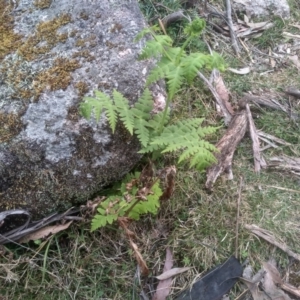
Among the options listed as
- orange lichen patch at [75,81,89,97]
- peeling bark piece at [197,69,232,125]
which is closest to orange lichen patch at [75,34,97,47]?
orange lichen patch at [75,81,89,97]

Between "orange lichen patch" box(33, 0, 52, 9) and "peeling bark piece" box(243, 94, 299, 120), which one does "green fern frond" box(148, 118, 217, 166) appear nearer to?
"peeling bark piece" box(243, 94, 299, 120)

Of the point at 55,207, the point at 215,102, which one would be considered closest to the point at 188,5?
the point at 215,102

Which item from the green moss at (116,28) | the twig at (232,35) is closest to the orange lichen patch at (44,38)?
the green moss at (116,28)

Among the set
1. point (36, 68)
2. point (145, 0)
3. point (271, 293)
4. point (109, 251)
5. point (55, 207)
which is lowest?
point (271, 293)

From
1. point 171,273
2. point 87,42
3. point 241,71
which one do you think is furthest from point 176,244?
point 241,71

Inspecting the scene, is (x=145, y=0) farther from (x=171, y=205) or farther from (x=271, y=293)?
(x=271, y=293)

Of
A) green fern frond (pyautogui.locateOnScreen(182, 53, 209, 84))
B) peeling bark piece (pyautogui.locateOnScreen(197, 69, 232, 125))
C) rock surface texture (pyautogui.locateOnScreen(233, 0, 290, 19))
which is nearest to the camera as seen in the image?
green fern frond (pyautogui.locateOnScreen(182, 53, 209, 84))

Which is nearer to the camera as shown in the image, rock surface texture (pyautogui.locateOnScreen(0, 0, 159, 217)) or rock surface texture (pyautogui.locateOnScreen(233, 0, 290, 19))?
rock surface texture (pyautogui.locateOnScreen(0, 0, 159, 217))
